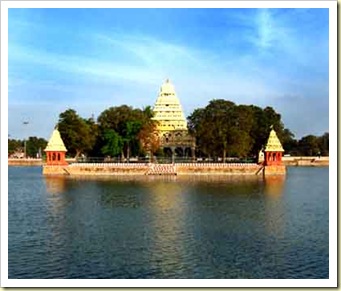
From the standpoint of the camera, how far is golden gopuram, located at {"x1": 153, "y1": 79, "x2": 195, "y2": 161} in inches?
2127

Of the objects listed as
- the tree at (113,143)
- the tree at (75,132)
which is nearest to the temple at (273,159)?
the tree at (113,143)

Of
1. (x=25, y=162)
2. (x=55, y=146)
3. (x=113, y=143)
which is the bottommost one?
(x=25, y=162)

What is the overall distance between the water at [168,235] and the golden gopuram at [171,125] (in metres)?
30.7

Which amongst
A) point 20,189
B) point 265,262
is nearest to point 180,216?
point 265,262

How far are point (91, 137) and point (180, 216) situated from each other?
1168 inches

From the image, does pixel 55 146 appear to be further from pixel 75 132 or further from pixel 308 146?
pixel 308 146

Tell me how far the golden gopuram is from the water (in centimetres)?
3067

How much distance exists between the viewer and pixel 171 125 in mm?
57625

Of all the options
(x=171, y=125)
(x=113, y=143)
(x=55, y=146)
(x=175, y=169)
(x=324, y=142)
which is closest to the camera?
(x=175, y=169)

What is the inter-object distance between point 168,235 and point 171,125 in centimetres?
4435

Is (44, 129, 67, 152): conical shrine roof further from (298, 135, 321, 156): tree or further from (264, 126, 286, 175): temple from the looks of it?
(298, 135, 321, 156): tree

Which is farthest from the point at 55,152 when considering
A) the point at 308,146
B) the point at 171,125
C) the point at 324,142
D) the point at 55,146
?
the point at 308,146

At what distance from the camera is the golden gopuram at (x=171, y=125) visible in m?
54.0

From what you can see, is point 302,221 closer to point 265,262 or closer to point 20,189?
point 265,262
